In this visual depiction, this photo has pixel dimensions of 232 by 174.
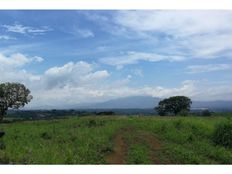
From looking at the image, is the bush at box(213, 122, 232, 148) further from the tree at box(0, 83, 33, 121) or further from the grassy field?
the tree at box(0, 83, 33, 121)

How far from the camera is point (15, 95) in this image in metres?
59.7

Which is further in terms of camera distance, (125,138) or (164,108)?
(164,108)

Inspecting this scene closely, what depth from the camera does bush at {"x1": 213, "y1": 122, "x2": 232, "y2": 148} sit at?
64.3 ft

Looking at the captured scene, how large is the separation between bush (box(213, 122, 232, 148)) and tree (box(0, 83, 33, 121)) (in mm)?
42336

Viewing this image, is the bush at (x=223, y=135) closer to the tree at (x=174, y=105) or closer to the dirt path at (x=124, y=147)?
the dirt path at (x=124, y=147)

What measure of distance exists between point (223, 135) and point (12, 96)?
44025mm

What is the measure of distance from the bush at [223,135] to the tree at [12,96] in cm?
4234

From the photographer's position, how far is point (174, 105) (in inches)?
3410

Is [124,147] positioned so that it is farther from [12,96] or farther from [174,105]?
[174,105]

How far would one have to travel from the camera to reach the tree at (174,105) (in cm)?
8469

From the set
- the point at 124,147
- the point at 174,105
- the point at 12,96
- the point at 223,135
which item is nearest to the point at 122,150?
the point at 124,147
